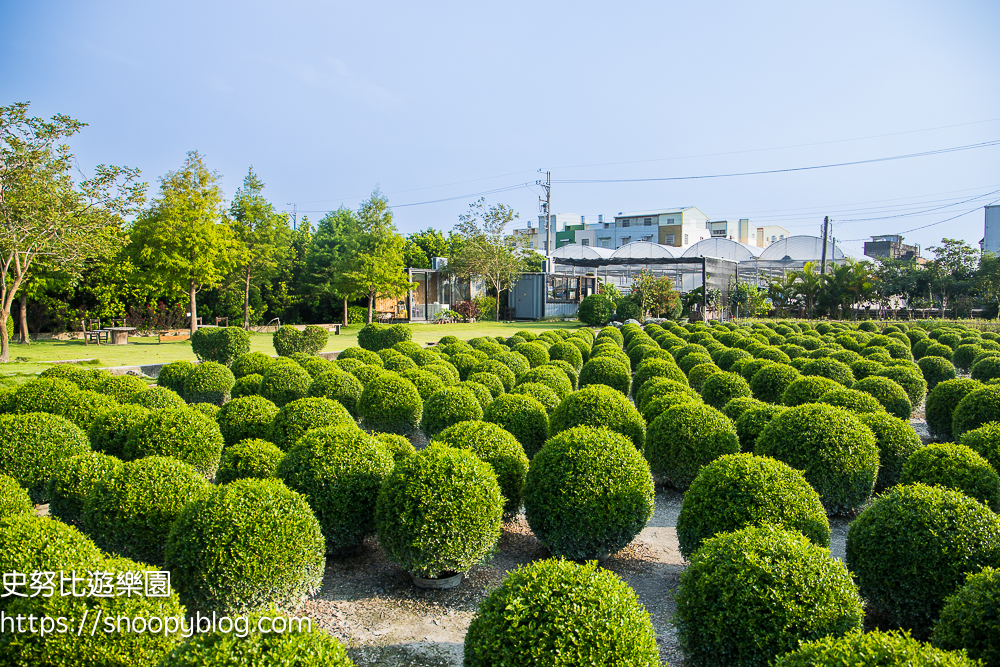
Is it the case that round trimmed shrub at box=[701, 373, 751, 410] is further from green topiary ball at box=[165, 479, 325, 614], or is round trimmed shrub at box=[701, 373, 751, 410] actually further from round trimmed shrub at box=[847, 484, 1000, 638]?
green topiary ball at box=[165, 479, 325, 614]

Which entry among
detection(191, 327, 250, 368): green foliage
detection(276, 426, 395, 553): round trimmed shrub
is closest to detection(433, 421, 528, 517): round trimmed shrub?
detection(276, 426, 395, 553): round trimmed shrub

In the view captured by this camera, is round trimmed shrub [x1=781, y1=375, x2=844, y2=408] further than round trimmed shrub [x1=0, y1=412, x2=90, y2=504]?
Yes

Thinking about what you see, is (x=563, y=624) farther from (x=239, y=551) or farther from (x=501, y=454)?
(x=501, y=454)

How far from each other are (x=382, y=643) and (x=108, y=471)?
2.93 m

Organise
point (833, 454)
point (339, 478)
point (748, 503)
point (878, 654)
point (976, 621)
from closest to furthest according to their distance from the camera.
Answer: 1. point (878, 654)
2. point (976, 621)
3. point (748, 503)
4. point (339, 478)
5. point (833, 454)

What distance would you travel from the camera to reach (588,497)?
5.47 meters

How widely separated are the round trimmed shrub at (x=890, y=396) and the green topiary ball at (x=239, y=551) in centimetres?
969

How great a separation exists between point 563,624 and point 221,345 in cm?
1636

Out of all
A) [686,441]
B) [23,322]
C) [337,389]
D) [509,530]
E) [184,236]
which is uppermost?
[184,236]

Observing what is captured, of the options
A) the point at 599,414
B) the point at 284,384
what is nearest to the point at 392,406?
the point at 284,384

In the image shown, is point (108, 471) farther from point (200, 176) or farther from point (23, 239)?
point (200, 176)

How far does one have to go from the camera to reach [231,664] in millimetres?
2617

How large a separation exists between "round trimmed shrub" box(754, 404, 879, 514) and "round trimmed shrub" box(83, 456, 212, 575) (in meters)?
6.11

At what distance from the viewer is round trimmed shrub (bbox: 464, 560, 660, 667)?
306 centimetres
